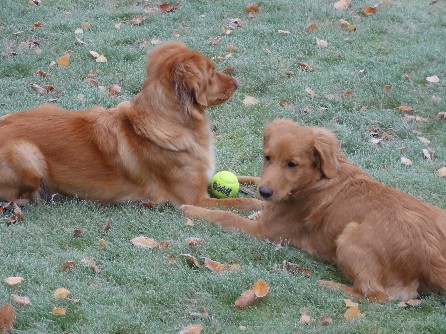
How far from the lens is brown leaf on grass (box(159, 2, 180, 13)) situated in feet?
39.9

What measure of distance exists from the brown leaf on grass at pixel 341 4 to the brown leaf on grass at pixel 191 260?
773cm

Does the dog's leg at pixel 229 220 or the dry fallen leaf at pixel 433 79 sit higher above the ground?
the dog's leg at pixel 229 220

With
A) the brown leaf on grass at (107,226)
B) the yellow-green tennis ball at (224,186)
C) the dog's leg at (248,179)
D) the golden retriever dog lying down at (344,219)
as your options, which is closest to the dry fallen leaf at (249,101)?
the dog's leg at (248,179)

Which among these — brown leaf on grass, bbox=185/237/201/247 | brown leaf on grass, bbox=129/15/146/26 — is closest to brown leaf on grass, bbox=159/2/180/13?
brown leaf on grass, bbox=129/15/146/26

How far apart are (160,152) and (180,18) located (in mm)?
5441

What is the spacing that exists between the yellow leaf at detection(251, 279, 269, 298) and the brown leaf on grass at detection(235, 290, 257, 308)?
1.2 inches

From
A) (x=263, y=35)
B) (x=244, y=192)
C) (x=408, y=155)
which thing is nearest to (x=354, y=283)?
(x=244, y=192)

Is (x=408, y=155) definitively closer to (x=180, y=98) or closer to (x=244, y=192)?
(x=244, y=192)

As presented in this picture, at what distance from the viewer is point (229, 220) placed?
20.9 ft

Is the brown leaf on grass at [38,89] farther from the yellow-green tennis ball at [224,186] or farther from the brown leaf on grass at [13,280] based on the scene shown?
the brown leaf on grass at [13,280]

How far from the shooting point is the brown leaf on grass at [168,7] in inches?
479

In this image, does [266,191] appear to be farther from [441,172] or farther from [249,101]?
[249,101]

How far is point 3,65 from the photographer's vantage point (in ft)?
33.3

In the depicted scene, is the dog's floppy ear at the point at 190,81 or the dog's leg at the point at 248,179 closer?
the dog's floppy ear at the point at 190,81
